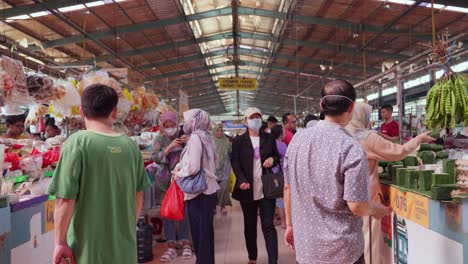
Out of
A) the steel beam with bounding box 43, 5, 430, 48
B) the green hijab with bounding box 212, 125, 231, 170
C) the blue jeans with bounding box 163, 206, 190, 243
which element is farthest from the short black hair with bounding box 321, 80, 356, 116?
the steel beam with bounding box 43, 5, 430, 48

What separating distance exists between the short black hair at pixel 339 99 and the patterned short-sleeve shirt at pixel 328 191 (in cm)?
7

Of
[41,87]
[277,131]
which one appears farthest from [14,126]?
[277,131]

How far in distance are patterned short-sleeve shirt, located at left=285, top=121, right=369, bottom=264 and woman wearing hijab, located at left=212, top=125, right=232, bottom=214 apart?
342 cm

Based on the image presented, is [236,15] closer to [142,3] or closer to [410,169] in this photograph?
[142,3]

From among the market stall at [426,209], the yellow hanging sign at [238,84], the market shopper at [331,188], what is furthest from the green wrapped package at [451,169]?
the yellow hanging sign at [238,84]

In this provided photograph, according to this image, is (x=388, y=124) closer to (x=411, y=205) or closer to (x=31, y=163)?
(x=411, y=205)

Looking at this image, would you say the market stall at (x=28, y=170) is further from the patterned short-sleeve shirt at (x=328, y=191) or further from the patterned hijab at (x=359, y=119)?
the patterned hijab at (x=359, y=119)

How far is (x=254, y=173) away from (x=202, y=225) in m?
0.64

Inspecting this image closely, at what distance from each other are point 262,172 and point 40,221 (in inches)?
71.1

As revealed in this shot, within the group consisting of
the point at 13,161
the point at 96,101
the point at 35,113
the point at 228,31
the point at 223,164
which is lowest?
the point at 223,164

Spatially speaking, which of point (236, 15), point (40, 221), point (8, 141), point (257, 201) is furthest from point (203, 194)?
point (236, 15)

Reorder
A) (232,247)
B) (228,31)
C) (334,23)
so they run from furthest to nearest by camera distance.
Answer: (228,31) → (334,23) → (232,247)

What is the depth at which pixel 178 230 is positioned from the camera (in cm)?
470

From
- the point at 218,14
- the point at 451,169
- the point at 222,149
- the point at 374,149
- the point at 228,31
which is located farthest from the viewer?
the point at 228,31
